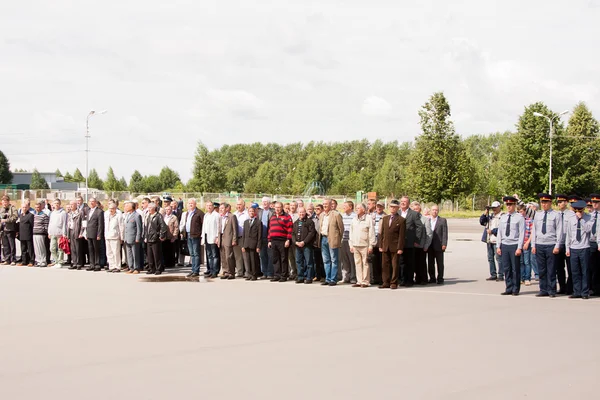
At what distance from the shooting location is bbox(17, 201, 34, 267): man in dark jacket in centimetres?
2003

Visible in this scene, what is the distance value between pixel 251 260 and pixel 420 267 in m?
4.35

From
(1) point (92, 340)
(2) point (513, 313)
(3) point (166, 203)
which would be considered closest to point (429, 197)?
(3) point (166, 203)

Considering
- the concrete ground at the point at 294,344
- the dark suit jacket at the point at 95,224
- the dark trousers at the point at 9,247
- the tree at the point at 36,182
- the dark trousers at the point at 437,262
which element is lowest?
the concrete ground at the point at 294,344

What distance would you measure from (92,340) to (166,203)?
11.1m

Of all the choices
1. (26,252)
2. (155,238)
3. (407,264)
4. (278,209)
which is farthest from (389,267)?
(26,252)

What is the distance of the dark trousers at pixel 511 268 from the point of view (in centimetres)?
1365

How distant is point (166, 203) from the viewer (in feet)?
64.4

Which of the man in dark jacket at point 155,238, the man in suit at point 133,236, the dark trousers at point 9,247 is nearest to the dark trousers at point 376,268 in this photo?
the man in dark jacket at point 155,238

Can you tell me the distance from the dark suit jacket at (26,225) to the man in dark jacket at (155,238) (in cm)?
448

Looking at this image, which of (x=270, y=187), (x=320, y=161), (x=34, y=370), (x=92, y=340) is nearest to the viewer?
(x=34, y=370)

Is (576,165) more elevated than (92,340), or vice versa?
(576,165)

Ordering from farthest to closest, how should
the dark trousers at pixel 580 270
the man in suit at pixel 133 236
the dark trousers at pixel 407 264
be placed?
the man in suit at pixel 133 236
the dark trousers at pixel 407 264
the dark trousers at pixel 580 270

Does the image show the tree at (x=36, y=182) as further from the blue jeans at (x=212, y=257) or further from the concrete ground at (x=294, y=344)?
the concrete ground at (x=294, y=344)

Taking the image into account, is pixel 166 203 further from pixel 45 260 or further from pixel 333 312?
pixel 333 312
